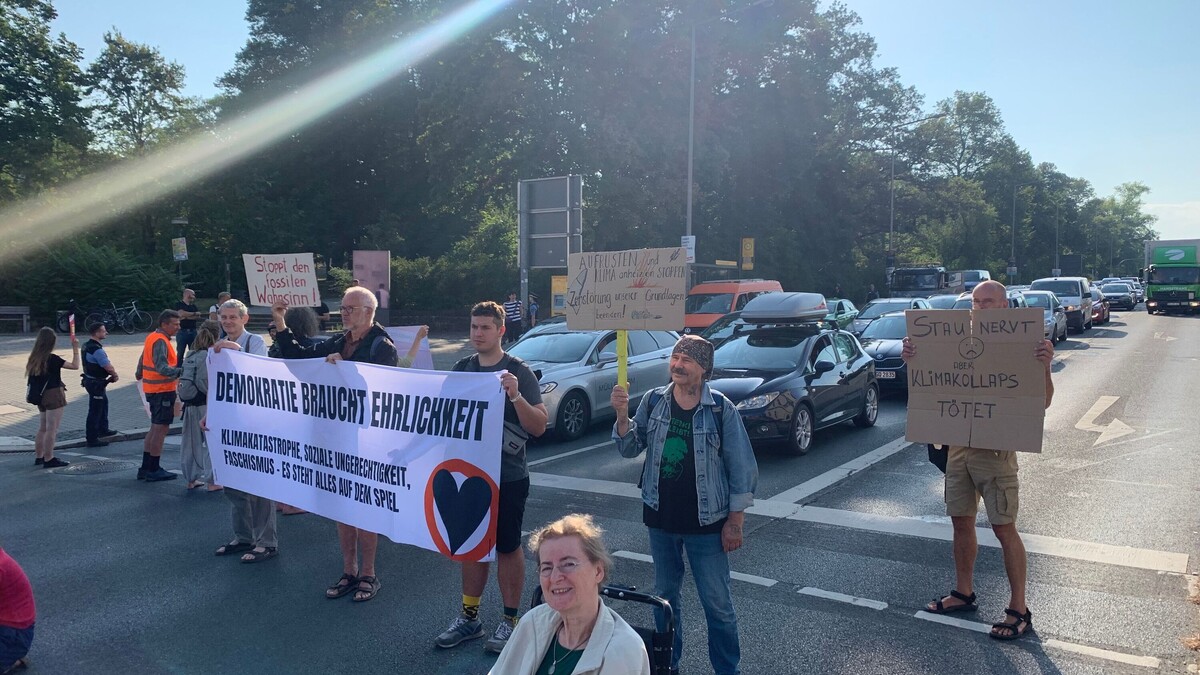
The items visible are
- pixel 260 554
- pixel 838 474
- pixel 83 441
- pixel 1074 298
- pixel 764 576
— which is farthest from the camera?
pixel 1074 298

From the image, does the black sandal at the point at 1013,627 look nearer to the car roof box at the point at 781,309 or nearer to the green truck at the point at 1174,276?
the car roof box at the point at 781,309

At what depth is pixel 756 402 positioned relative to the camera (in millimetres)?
10117

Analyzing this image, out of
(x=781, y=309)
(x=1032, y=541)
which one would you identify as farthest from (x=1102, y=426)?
(x=1032, y=541)

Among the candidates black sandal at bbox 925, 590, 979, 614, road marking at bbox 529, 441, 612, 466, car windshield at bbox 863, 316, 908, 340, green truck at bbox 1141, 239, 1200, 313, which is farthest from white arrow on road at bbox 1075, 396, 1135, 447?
green truck at bbox 1141, 239, 1200, 313

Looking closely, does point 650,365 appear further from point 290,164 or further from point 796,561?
point 290,164

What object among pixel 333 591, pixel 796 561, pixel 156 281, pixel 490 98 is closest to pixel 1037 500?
pixel 796 561

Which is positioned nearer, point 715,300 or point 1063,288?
point 715,300

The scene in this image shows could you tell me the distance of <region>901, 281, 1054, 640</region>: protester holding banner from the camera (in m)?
4.91

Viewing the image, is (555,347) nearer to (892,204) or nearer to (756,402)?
(756,402)

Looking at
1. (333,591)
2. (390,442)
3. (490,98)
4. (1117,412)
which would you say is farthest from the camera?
(490,98)

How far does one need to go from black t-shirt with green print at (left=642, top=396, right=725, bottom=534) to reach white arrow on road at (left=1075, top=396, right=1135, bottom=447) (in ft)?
29.1

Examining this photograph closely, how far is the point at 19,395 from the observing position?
1634 cm

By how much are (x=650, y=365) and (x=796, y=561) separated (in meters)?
7.19

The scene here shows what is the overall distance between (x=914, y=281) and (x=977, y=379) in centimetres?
3163
